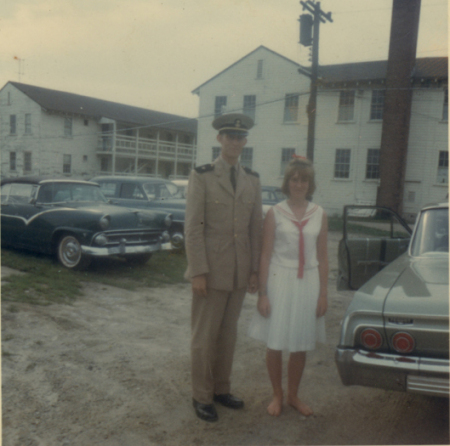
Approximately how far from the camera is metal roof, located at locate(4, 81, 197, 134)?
79.8 ft

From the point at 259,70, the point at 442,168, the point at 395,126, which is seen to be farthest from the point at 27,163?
the point at 442,168

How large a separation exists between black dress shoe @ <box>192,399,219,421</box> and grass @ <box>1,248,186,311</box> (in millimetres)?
2810

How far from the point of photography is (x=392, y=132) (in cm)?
1856

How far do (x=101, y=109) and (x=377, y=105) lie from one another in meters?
18.8

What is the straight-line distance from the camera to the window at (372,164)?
792 inches

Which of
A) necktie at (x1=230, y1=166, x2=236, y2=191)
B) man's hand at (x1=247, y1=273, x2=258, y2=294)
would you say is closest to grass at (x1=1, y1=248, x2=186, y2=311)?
man's hand at (x1=247, y1=273, x2=258, y2=294)

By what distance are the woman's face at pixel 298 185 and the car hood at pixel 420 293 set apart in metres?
0.79

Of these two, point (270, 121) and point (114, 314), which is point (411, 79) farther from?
point (114, 314)

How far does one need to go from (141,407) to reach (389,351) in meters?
1.62

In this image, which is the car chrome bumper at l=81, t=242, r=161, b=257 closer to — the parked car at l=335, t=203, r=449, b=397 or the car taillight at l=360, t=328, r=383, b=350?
the parked car at l=335, t=203, r=449, b=397

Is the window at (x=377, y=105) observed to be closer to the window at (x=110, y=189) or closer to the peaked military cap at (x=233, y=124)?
the window at (x=110, y=189)

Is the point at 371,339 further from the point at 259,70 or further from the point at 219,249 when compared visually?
the point at 259,70

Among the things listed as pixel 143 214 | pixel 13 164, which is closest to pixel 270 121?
pixel 13 164

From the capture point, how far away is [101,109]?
3020 cm
